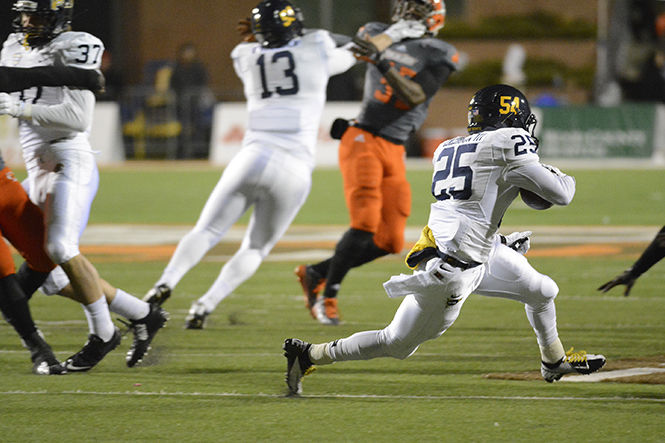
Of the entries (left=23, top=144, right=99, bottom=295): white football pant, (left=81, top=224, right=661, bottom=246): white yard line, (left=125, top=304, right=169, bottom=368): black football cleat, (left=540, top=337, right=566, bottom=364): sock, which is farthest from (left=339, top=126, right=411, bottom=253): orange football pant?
(left=81, top=224, right=661, bottom=246): white yard line

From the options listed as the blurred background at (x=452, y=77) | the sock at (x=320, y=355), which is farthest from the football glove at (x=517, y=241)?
the blurred background at (x=452, y=77)

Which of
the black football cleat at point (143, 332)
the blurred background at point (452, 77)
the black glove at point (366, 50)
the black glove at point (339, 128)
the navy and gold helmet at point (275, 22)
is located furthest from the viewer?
the blurred background at point (452, 77)

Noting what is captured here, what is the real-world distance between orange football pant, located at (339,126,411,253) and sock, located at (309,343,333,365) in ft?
7.04

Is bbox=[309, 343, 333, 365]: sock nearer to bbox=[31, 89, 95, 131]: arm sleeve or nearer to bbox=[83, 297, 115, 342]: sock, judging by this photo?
bbox=[83, 297, 115, 342]: sock

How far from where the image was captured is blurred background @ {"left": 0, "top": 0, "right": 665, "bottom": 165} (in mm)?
20312

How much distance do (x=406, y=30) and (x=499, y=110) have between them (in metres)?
2.49

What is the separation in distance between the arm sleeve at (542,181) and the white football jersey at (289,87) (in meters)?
2.41

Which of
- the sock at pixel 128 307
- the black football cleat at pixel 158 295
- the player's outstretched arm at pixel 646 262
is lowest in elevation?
the black football cleat at pixel 158 295

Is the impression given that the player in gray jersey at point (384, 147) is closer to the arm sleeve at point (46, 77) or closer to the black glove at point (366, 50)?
the black glove at point (366, 50)

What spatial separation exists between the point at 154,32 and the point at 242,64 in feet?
72.2

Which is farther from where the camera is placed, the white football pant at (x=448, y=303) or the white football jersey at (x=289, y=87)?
the white football jersey at (x=289, y=87)

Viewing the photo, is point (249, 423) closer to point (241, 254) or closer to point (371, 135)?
point (241, 254)

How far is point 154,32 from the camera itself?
91.7 ft

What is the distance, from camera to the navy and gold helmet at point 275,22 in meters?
6.43
